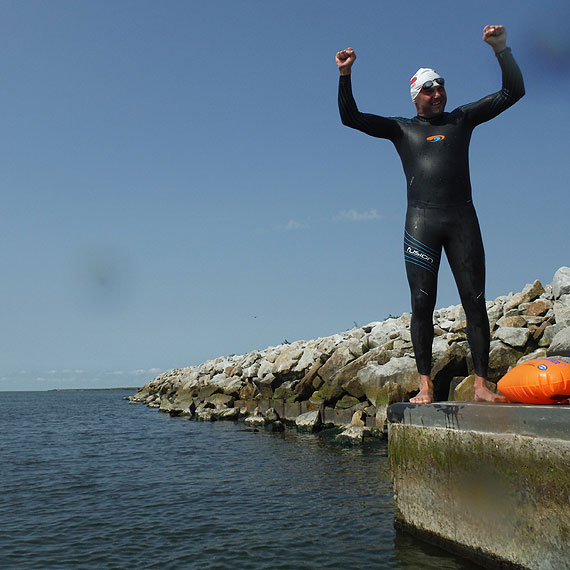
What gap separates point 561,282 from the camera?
11.7 metres

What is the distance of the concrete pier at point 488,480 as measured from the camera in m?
3.36

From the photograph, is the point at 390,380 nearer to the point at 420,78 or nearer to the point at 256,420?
the point at 256,420

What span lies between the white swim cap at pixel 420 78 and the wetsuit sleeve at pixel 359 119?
0.32 meters

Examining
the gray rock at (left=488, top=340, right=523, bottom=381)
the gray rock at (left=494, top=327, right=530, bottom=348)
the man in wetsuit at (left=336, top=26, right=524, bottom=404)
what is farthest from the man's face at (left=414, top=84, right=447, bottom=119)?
the gray rock at (left=494, top=327, right=530, bottom=348)

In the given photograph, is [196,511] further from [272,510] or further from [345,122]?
[345,122]

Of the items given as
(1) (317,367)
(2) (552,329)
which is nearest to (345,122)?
(2) (552,329)

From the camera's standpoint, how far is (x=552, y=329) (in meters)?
10.6

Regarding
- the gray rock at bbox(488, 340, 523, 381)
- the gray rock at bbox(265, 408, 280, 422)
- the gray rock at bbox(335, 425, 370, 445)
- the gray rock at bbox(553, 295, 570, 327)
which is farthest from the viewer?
the gray rock at bbox(265, 408, 280, 422)

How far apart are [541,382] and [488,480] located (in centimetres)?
83

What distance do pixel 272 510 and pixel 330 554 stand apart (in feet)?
6.75

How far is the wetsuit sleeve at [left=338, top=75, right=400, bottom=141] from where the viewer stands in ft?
16.1

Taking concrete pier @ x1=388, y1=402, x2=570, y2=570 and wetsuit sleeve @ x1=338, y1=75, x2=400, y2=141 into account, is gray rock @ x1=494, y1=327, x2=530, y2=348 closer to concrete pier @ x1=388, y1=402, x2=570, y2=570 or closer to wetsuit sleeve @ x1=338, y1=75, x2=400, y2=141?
concrete pier @ x1=388, y1=402, x2=570, y2=570

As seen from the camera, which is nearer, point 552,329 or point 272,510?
point 272,510


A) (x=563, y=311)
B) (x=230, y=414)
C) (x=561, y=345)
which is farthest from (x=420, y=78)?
(x=230, y=414)
